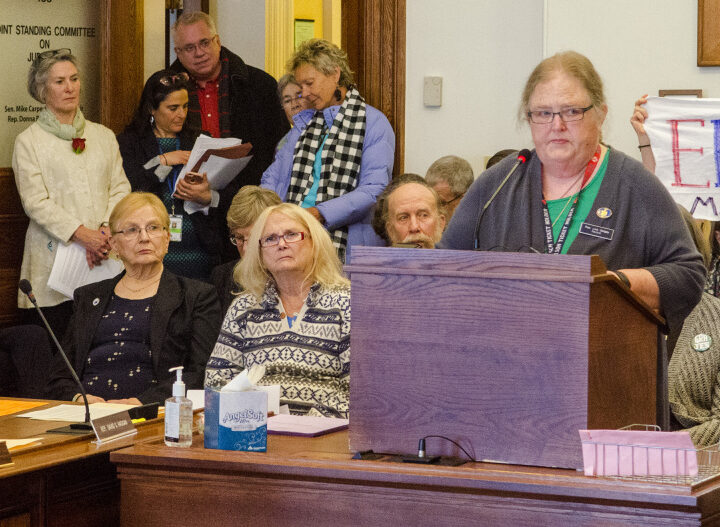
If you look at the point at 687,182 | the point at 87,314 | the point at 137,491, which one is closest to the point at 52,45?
the point at 87,314

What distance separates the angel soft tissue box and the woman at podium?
107 inches

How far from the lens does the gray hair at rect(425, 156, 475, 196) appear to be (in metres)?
4.59

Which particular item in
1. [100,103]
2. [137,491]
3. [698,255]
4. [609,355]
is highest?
[100,103]

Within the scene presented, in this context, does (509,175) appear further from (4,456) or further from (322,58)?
(322,58)

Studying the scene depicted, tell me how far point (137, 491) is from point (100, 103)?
3.79 metres

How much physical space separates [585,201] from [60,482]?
123 cm

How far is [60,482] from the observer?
232 cm

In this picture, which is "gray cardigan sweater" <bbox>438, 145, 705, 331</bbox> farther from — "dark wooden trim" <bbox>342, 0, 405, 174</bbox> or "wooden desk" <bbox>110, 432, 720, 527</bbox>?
"dark wooden trim" <bbox>342, 0, 405, 174</bbox>

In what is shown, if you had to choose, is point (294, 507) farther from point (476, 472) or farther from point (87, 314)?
point (87, 314)

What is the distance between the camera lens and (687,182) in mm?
3920

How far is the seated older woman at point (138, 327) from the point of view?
11.4 feet

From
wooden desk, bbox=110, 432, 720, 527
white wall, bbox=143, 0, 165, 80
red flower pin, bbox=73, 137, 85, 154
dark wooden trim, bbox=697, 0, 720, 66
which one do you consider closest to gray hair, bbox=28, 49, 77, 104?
red flower pin, bbox=73, 137, 85, 154

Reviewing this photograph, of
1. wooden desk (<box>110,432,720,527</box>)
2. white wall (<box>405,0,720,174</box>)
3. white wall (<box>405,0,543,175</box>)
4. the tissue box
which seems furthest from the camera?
white wall (<box>405,0,543,175</box>)

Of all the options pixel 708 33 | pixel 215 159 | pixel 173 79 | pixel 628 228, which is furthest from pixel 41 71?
pixel 628 228
